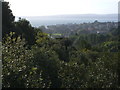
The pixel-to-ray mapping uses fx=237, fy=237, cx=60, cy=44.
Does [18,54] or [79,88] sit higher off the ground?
[18,54]

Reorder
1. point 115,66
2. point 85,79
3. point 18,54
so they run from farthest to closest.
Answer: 1. point 115,66
2. point 85,79
3. point 18,54

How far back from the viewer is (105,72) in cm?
695

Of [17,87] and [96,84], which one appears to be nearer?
[17,87]

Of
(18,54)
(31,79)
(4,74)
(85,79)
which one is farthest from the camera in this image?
(85,79)

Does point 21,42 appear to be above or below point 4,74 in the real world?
above

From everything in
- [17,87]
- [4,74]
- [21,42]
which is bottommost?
[17,87]

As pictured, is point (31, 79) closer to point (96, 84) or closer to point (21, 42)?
point (21, 42)

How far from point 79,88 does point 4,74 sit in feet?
9.23

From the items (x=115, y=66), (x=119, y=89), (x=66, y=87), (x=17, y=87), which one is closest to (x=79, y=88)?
(x=66, y=87)

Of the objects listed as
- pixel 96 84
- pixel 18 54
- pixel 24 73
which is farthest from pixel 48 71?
pixel 24 73

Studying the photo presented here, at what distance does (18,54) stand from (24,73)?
3.25 ft

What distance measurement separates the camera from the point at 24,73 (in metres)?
4.22

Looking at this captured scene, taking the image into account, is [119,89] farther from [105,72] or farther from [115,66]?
[115,66]

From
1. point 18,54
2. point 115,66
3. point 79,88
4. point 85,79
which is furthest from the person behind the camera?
point 115,66
